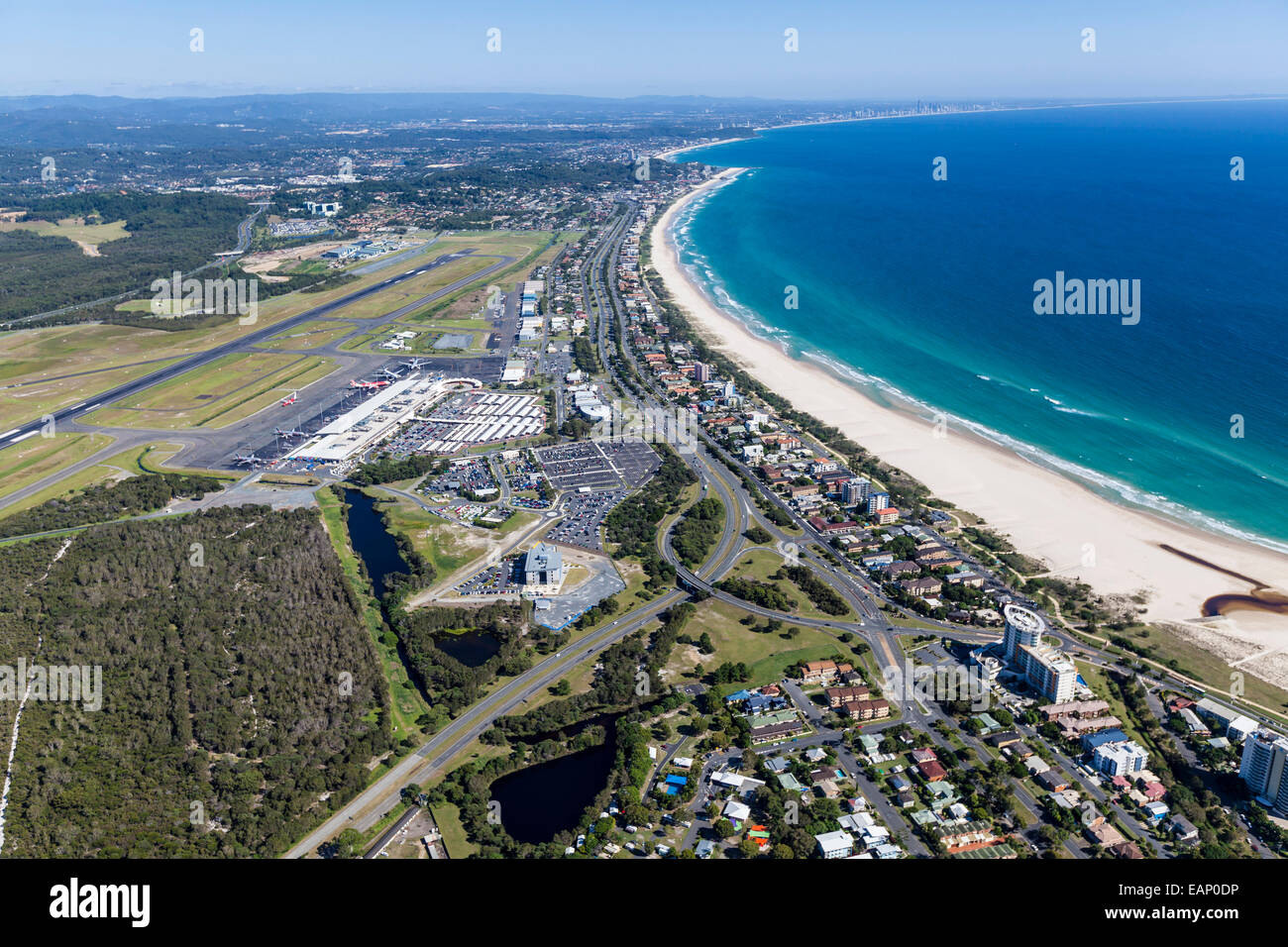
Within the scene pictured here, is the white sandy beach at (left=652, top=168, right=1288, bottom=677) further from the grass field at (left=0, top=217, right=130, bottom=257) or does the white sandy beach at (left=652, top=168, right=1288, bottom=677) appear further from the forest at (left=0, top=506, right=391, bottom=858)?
the grass field at (left=0, top=217, right=130, bottom=257)

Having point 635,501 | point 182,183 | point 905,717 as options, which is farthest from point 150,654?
point 182,183

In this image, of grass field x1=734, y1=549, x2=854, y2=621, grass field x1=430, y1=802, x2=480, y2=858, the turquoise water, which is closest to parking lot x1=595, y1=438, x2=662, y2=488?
grass field x1=734, y1=549, x2=854, y2=621

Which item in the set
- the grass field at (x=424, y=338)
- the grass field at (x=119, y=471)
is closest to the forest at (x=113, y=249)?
the grass field at (x=424, y=338)

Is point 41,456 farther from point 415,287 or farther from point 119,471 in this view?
point 415,287

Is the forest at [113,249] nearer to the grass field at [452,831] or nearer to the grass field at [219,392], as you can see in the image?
the grass field at [219,392]

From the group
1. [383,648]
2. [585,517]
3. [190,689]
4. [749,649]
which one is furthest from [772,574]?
[190,689]

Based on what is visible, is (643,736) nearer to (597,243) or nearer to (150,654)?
(150,654)
